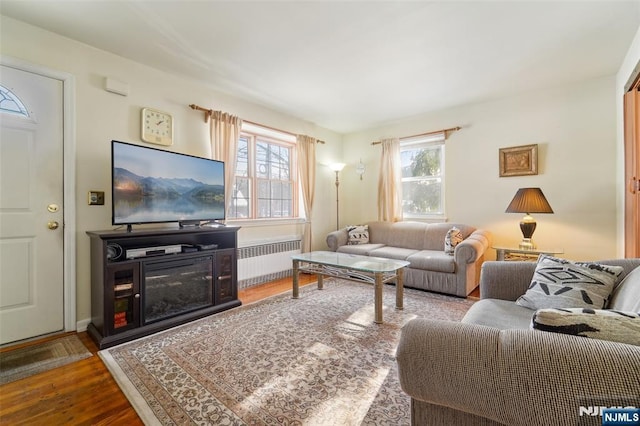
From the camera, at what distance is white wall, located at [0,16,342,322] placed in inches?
88.8

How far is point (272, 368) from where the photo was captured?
182 centimetres

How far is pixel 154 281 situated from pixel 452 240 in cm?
342

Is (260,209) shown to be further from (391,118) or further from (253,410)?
(253,410)

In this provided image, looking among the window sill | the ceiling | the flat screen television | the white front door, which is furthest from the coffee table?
the white front door

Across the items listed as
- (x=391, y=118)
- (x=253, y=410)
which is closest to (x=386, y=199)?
(x=391, y=118)

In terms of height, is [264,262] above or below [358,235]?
below

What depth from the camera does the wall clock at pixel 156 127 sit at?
279cm

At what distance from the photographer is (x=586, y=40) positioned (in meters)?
2.43

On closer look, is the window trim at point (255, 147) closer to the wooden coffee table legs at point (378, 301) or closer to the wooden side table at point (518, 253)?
→ the wooden coffee table legs at point (378, 301)

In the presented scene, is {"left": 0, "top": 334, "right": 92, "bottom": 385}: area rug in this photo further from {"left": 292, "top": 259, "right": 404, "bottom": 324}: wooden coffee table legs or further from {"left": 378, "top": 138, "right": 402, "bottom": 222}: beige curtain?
{"left": 378, "top": 138, "right": 402, "bottom": 222}: beige curtain

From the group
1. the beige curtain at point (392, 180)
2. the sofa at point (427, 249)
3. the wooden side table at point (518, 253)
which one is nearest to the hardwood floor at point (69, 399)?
the sofa at point (427, 249)

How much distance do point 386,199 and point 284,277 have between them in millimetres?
2141

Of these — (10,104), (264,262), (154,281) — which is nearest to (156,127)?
(10,104)

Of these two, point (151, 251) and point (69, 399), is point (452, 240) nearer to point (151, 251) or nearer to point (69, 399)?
point (151, 251)
